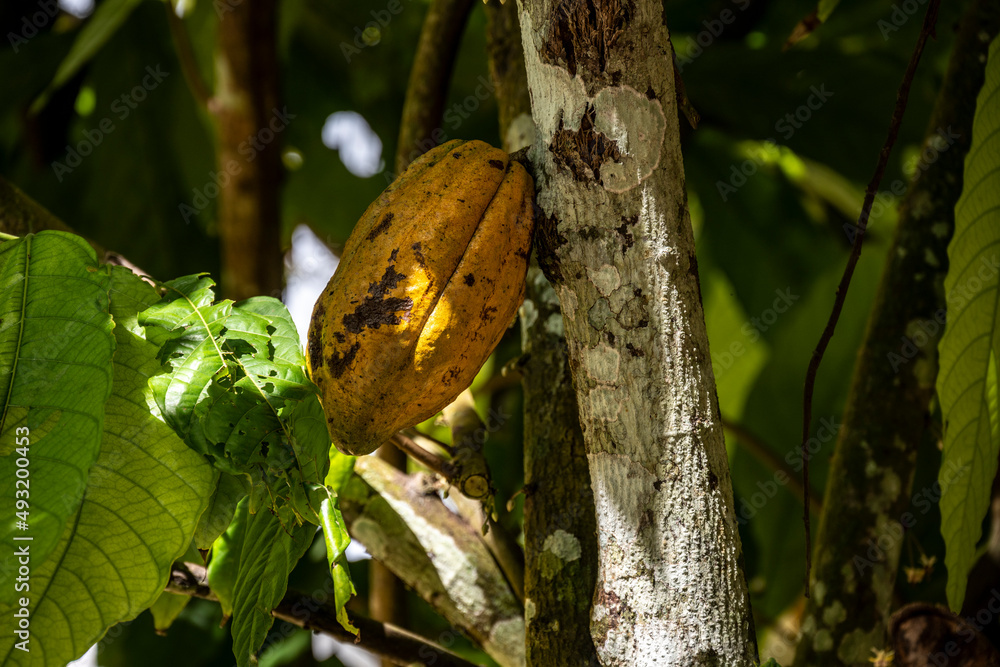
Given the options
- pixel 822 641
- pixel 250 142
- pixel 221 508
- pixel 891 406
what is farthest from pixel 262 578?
pixel 250 142

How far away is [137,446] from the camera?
63 centimetres

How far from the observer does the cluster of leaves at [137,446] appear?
1.88ft

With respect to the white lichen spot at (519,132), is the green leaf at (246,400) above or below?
below

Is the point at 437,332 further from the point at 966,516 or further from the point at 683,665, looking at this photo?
the point at 966,516

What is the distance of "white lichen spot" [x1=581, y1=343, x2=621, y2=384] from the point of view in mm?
578

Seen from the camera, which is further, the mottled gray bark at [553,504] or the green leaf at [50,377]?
the mottled gray bark at [553,504]

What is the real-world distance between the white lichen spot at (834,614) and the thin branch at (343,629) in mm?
409

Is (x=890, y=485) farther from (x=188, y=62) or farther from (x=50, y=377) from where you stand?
(x=188, y=62)

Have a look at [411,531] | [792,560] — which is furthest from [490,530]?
[792,560]

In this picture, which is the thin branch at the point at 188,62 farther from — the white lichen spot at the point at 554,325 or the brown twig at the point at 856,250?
the brown twig at the point at 856,250

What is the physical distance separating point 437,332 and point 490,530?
1.37 ft

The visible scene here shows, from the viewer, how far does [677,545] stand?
564mm

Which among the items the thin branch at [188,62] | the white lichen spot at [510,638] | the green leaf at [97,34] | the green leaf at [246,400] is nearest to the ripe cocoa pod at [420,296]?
the green leaf at [246,400]

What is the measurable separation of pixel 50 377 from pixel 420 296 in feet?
0.83
